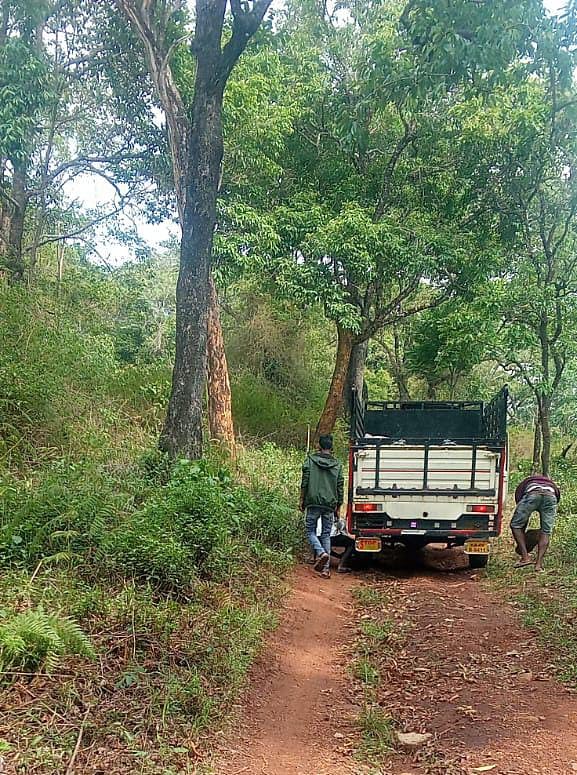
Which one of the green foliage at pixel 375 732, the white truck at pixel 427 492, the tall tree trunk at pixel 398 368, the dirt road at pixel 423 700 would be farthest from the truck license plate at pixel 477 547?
the tall tree trunk at pixel 398 368

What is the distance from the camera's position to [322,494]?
9102 millimetres

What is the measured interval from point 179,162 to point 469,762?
390 inches

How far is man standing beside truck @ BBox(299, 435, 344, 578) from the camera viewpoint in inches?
359

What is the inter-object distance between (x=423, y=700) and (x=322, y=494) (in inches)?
165

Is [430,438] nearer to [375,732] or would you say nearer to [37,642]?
[375,732]

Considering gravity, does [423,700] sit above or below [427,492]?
below

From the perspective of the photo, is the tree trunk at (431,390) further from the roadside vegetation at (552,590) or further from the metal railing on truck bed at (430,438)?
the metal railing on truck bed at (430,438)

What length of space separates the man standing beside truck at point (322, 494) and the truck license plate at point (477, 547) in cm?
176

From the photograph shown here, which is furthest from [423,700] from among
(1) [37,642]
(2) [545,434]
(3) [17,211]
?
(3) [17,211]

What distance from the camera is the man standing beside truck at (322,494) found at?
29.9ft

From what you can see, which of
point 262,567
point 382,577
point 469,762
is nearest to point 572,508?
point 382,577

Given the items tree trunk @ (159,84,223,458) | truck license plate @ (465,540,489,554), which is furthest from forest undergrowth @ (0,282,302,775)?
truck license plate @ (465,540,489,554)

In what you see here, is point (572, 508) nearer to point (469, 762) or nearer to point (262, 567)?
point (262, 567)

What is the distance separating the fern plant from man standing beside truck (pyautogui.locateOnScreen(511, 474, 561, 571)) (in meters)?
6.42
